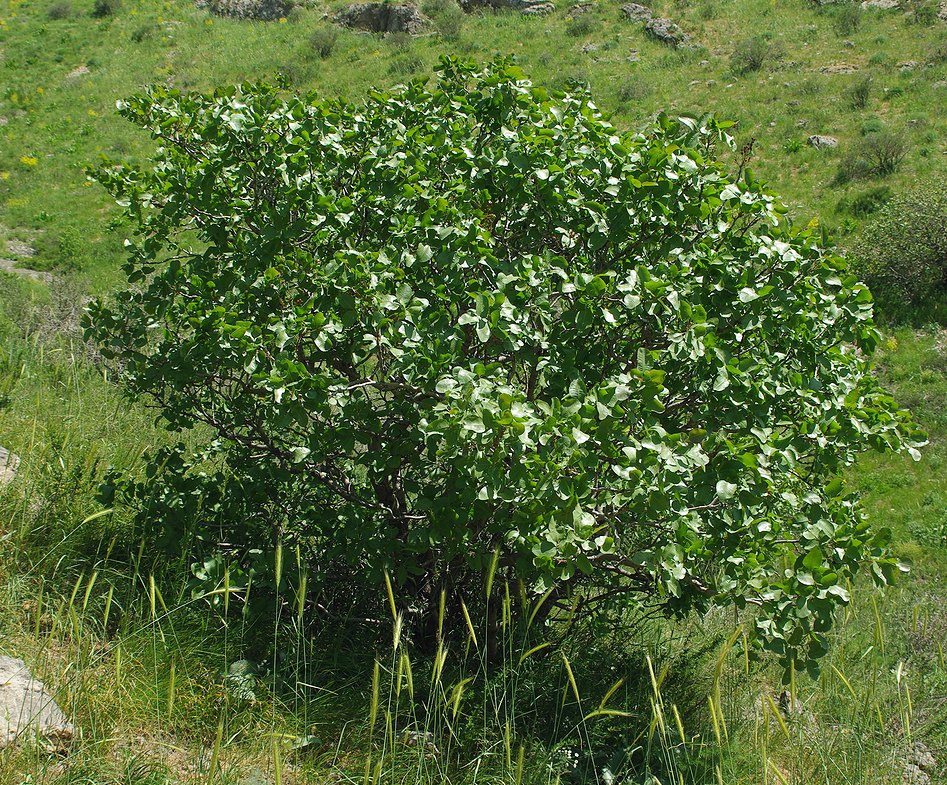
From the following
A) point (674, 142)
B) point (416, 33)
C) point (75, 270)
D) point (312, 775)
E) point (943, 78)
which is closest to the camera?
point (312, 775)

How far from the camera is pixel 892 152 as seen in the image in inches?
536

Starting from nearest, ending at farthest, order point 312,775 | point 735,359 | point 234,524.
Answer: point 312,775 → point 735,359 → point 234,524

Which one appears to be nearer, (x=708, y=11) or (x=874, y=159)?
(x=874, y=159)

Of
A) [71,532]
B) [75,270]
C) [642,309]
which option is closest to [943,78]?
[75,270]

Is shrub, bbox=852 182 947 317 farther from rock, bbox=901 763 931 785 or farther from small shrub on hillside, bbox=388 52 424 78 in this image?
small shrub on hillside, bbox=388 52 424 78

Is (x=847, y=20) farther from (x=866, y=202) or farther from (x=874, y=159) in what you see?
(x=866, y=202)

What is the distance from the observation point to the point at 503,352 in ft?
11.0

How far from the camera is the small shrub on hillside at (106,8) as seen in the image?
86.8ft

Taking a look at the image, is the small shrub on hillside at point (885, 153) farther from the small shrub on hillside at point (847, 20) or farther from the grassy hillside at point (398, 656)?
the small shrub on hillside at point (847, 20)

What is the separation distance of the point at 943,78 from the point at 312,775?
17591 mm

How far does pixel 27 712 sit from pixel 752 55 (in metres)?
19.2

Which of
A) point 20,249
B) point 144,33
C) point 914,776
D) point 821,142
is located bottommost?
point 20,249

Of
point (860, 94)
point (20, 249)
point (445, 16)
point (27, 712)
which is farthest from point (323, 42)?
point (27, 712)

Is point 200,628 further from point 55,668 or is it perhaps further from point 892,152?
point 892,152
